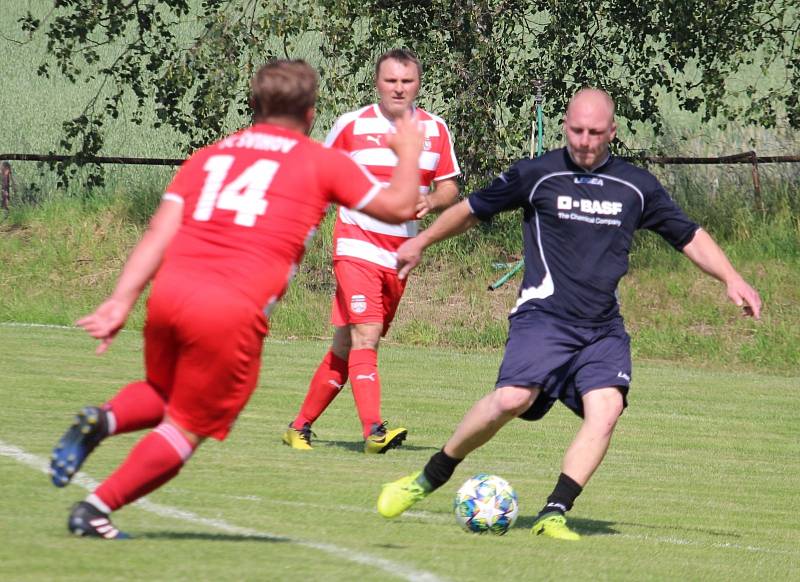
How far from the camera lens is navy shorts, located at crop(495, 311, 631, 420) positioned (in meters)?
6.88

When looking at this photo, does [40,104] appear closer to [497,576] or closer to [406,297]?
[406,297]

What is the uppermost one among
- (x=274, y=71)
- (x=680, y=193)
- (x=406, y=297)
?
(x=274, y=71)

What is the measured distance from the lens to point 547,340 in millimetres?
6945

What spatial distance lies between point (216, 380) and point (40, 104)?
31.0m

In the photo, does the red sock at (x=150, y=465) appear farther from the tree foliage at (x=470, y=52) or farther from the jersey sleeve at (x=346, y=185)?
the tree foliage at (x=470, y=52)

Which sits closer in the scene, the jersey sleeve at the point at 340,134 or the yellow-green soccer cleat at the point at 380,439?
the yellow-green soccer cleat at the point at 380,439

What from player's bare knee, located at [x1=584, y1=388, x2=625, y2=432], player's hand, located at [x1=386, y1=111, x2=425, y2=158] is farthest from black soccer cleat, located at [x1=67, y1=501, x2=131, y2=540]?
player's bare knee, located at [x1=584, y1=388, x2=625, y2=432]

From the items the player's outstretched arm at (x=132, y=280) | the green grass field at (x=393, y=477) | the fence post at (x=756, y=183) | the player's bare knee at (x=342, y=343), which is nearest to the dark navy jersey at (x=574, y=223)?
the green grass field at (x=393, y=477)

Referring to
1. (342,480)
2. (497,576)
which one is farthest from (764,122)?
(497,576)

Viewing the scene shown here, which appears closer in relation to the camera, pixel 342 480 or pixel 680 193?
pixel 342 480

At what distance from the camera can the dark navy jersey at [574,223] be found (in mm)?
6957

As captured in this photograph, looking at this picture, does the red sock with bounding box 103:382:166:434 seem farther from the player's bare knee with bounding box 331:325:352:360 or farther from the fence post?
the fence post

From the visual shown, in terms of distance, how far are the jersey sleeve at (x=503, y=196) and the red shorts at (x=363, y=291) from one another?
7.90 ft

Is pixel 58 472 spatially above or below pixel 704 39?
below
